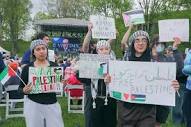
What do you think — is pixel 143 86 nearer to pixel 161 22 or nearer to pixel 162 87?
pixel 162 87

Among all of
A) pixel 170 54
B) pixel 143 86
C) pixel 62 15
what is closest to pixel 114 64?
pixel 143 86

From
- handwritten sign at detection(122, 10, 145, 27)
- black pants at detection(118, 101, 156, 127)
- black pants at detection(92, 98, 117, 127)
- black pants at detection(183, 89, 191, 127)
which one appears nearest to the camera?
black pants at detection(118, 101, 156, 127)

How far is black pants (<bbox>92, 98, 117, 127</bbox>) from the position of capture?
7328mm

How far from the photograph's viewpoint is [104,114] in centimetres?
739

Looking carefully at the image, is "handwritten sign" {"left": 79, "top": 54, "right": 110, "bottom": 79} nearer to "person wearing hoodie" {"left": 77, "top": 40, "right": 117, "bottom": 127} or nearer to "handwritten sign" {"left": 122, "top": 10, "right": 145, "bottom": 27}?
"person wearing hoodie" {"left": 77, "top": 40, "right": 117, "bottom": 127}

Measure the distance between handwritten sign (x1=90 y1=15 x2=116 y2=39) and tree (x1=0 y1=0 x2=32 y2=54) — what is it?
4928 centimetres

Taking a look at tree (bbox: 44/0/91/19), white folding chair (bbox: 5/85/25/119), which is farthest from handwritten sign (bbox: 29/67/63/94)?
tree (bbox: 44/0/91/19)

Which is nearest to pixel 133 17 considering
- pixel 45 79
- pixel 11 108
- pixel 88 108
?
pixel 88 108

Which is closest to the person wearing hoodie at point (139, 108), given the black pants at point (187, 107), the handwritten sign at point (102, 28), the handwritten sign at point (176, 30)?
the handwritten sign at point (176, 30)

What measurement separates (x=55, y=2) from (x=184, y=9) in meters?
22.1

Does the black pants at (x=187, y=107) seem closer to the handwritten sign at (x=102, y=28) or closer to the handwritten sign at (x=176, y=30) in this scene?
the handwritten sign at (x=176, y=30)

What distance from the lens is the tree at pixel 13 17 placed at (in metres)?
57.3

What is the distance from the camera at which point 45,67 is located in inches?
277

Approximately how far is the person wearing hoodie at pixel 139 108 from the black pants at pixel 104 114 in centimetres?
87
